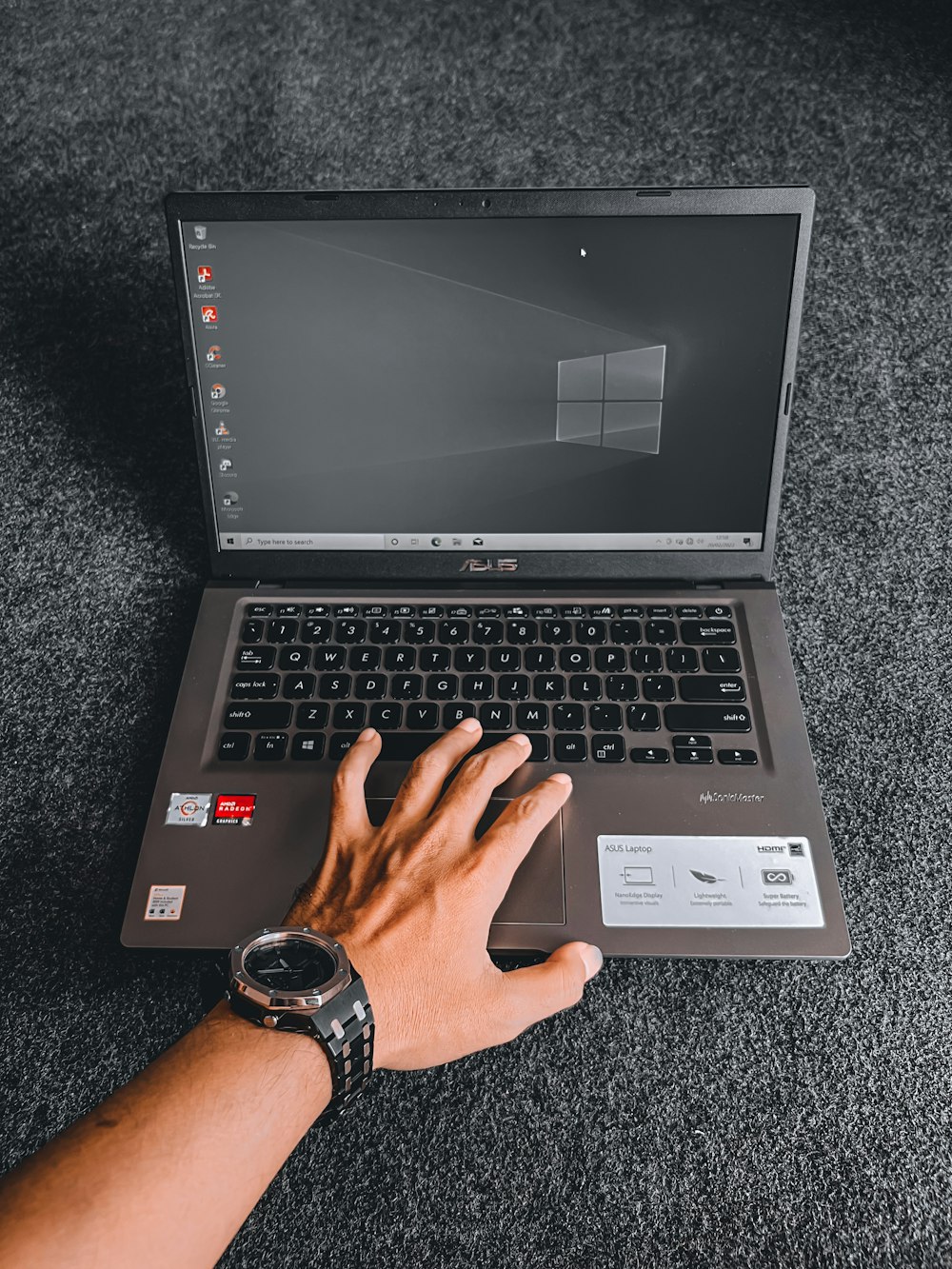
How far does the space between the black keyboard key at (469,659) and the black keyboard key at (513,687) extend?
19 mm

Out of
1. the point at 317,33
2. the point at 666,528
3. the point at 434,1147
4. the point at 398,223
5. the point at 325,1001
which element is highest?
the point at 317,33

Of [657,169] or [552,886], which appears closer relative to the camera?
[552,886]

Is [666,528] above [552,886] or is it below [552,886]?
above

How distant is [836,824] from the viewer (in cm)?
62

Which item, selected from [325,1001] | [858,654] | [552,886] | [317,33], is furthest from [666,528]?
[317,33]

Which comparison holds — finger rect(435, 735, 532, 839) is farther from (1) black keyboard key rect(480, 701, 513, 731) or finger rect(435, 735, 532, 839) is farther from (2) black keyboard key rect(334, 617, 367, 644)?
(2) black keyboard key rect(334, 617, 367, 644)

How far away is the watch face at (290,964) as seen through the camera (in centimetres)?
51

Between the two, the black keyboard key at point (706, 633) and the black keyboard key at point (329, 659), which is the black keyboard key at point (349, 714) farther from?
the black keyboard key at point (706, 633)

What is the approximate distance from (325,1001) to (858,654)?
17.7 inches

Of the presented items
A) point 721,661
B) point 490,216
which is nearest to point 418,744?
point 721,661

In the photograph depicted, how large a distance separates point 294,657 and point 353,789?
135 millimetres

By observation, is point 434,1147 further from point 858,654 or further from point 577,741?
point 858,654

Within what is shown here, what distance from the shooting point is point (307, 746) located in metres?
0.64

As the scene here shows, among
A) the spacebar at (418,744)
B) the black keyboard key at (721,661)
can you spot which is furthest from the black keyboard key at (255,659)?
the black keyboard key at (721,661)
